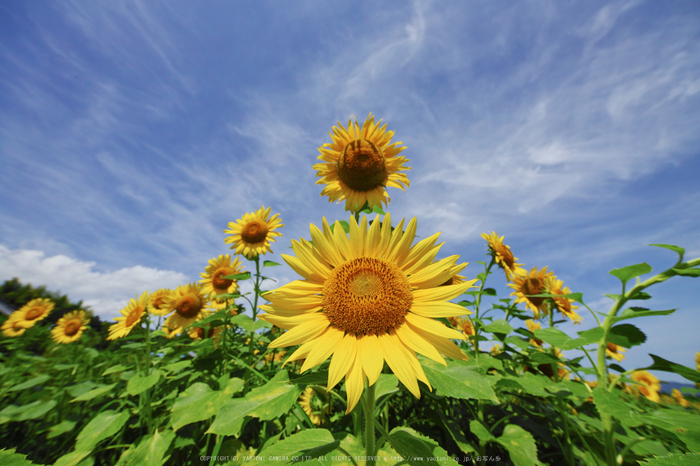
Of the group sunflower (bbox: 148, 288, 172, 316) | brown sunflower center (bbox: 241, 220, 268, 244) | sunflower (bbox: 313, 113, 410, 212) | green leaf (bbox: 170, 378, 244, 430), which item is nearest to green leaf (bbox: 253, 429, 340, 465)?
green leaf (bbox: 170, 378, 244, 430)

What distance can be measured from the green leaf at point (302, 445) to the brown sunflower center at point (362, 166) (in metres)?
2.56

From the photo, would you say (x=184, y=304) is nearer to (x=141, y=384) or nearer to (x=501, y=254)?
(x=141, y=384)

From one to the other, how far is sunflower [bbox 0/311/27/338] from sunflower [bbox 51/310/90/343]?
0.79m

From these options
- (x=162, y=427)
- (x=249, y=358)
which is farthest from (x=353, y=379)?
(x=162, y=427)

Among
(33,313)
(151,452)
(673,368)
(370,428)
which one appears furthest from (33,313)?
(673,368)

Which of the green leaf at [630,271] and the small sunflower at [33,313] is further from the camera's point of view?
the small sunflower at [33,313]

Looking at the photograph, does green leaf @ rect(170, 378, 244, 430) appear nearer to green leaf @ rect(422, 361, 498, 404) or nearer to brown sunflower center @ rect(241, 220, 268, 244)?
green leaf @ rect(422, 361, 498, 404)

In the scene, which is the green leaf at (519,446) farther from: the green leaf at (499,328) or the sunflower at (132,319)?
the sunflower at (132,319)

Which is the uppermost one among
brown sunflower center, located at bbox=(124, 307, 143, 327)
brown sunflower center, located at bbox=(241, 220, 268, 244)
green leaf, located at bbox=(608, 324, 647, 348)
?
brown sunflower center, located at bbox=(241, 220, 268, 244)

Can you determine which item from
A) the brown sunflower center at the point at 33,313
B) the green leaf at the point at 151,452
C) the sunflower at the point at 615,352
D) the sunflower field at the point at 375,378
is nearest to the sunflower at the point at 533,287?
the sunflower field at the point at 375,378

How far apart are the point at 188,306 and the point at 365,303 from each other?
13.5 ft

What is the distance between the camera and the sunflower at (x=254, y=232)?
185 inches

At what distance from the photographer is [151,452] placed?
2.28 meters

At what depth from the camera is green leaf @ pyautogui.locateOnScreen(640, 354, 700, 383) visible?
176 centimetres
